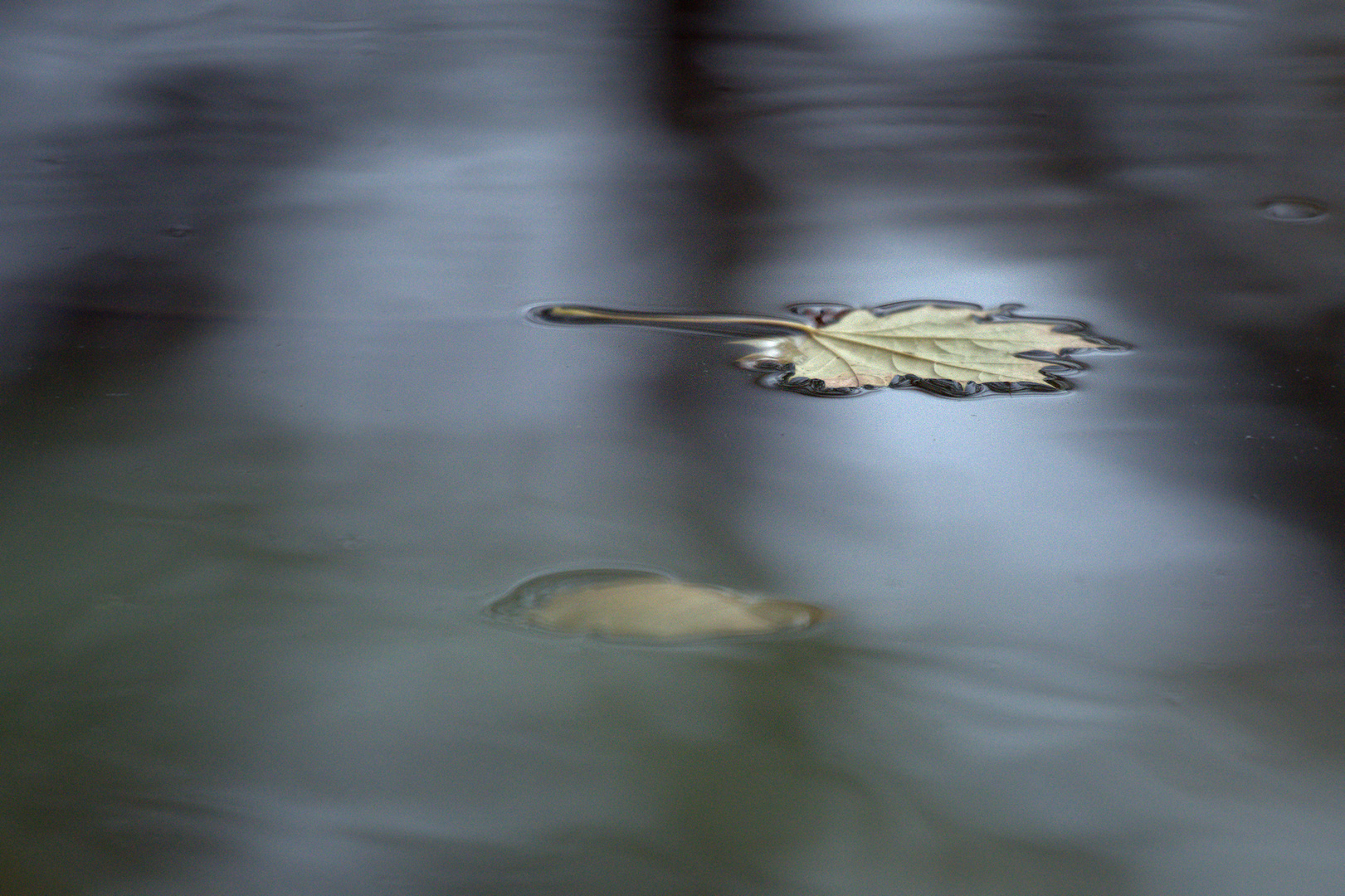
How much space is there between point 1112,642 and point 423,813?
342 millimetres

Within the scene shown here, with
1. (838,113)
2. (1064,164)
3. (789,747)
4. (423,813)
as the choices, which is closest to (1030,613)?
(789,747)

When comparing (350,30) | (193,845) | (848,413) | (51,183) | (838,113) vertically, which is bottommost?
(193,845)

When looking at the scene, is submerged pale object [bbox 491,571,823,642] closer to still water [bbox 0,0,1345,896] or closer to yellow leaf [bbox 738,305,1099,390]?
still water [bbox 0,0,1345,896]

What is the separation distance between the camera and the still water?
1.61 ft

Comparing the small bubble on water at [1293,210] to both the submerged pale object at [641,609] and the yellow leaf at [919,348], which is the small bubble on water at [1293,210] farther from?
the submerged pale object at [641,609]

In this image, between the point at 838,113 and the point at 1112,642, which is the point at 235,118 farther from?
the point at 1112,642

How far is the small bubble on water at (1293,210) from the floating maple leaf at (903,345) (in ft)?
1.13

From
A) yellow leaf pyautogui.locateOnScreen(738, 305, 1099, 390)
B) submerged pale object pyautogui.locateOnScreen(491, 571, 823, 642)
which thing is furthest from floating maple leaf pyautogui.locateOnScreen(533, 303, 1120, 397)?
submerged pale object pyautogui.locateOnScreen(491, 571, 823, 642)

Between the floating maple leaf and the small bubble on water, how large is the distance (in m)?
0.34

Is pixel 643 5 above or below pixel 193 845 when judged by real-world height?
above

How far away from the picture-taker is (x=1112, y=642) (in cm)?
59

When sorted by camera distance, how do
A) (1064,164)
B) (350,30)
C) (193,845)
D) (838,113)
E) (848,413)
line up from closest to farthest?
1. (193,845)
2. (848,413)
3. (1064,164)
4. (838,113)
5. (350,30)

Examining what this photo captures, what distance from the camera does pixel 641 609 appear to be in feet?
2.03

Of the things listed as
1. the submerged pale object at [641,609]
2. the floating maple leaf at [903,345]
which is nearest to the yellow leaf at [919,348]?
the floating maple leaf at [903,345]
